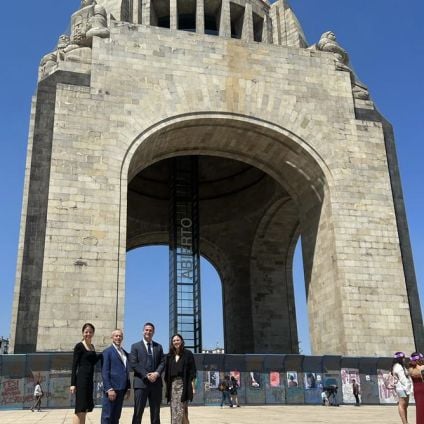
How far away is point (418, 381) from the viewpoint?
6.54 meters

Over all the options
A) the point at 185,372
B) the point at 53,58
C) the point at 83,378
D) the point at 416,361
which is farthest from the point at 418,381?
the point at 53,58

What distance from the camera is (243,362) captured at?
585 inches

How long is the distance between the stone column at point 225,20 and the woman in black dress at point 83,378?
18.5 m

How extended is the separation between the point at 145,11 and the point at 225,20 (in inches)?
139

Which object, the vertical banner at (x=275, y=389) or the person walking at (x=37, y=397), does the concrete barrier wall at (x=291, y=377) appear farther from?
the person walking at (x=37, y=397)

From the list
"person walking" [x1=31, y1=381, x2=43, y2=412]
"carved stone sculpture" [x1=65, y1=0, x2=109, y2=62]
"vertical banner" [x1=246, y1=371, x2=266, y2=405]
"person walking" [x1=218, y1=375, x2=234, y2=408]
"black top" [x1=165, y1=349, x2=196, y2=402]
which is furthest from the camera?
"carved stone sculpture" [x1=65, y1=0, x2=109, y2=62]

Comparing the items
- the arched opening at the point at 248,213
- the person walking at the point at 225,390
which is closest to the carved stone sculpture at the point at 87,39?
the arched opening at the point at 248,213

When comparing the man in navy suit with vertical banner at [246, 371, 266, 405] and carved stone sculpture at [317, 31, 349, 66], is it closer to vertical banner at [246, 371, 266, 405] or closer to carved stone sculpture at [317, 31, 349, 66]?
vertical banner at [246, 371, 266, 405]

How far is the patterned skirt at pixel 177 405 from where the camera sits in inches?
246

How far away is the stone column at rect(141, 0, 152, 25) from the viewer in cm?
2212

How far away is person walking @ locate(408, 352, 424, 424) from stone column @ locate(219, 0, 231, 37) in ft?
59.2

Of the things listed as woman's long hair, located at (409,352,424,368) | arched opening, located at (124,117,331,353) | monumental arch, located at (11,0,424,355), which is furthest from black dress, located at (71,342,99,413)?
arched opening, located at (124,117,331,353)

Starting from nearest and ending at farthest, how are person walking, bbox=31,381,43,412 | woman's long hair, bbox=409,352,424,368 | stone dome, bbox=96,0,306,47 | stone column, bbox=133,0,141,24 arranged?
woman's long hair, bbox=409,352,424,368 < person walking, bbox=31,381,43,412 < stone dome, bbox=96,0,306,47 < stone column, bbox=133,0,141,24

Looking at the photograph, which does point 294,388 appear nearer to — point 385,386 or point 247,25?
point 385,386
